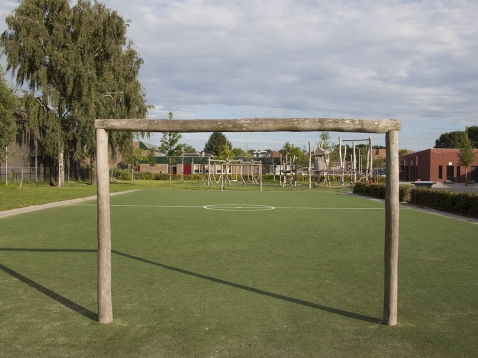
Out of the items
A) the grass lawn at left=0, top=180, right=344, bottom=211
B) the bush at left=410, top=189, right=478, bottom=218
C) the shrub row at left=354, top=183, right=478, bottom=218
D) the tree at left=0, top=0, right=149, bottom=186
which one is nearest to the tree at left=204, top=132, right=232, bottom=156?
the grass lawn at left=0, top=180, right=344, bottom=211

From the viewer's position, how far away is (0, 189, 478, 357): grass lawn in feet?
14.3

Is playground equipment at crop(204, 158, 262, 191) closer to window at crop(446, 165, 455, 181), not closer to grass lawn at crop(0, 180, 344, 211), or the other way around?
grass lawn at crop(0, 180, 344, 211)

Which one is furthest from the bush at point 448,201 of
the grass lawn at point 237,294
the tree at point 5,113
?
the tree at point 5,113

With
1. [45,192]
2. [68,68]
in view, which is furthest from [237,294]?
[68,68]

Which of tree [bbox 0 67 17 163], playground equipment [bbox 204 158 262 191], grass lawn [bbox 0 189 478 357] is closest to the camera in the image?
grass lawn [bbox 0 189 478 357]

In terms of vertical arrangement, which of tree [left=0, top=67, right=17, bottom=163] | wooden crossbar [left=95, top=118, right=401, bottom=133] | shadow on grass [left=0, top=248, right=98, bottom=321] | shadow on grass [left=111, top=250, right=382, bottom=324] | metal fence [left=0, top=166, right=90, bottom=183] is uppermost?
tree [left=0, top=67, right=17, bottom=163]

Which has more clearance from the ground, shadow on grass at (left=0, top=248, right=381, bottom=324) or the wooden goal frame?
the wooden goal frame

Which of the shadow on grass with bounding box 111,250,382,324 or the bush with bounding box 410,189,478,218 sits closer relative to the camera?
the shadow on grass with bounding box 111,250,382,324

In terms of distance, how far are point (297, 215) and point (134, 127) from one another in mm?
11508

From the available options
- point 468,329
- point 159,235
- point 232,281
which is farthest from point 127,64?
point 468,329

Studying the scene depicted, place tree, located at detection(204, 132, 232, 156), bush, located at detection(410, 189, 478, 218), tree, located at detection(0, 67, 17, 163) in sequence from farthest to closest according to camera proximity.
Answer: tree, located at detection(204, 132, 232, 156) → tree, located at detection(0, 67, 17, 163) → bush, located at detection(410, 189, 478, 218)

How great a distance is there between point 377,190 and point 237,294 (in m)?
21.3

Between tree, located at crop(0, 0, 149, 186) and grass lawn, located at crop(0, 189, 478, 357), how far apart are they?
81.6 feet

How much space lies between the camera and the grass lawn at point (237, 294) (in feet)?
14.3
